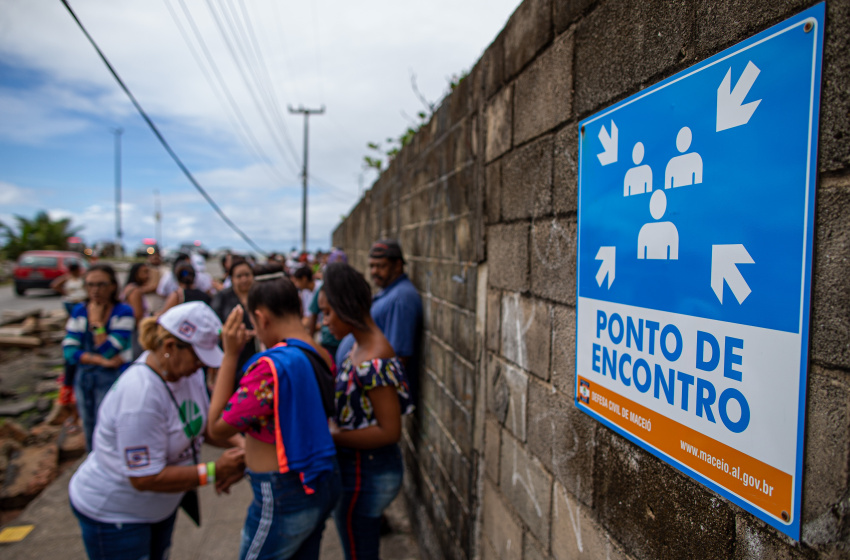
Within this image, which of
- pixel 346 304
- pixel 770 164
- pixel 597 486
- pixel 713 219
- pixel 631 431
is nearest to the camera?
pixel 770 164

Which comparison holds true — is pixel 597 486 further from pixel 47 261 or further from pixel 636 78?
pixel 47 261

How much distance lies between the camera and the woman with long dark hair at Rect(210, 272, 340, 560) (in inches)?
80.8

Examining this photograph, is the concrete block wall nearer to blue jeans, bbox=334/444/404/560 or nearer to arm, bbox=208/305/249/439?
blue jeans, bbox=334/444/404/560

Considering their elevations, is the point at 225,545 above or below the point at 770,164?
below

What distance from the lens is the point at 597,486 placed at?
1.40m

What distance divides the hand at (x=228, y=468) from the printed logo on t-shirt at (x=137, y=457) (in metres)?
0.32

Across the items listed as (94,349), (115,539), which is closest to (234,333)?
(115,539)

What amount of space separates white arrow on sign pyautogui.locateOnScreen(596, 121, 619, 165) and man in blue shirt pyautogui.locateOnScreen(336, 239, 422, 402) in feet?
7.71

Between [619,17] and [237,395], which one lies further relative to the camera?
[237,395]

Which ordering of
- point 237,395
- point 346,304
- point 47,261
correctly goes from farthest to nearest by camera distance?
point 47,261 < point 346,304 < point 237,395

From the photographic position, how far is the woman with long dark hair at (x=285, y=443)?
80.8 inches

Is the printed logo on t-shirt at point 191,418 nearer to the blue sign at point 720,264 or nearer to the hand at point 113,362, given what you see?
the blue sign at point 720,264

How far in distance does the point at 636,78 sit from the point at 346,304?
1.76m

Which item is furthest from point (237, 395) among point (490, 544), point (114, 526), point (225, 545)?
Result: point (225, 545)
